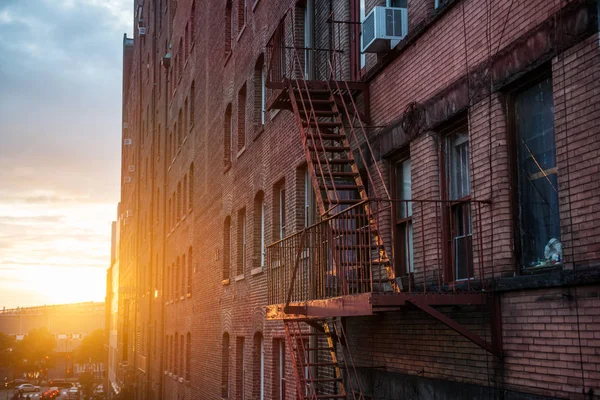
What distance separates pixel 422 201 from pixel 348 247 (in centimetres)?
123

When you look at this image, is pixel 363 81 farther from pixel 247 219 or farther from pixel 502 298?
pixel 247 219

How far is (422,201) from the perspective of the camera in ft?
29.2

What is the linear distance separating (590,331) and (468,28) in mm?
3990

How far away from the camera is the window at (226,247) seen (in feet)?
72.7

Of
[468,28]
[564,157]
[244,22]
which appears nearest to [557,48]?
[564,157]

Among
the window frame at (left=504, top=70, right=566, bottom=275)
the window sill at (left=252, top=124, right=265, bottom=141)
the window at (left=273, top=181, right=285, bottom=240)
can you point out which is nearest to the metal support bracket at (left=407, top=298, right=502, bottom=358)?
the window frame at (left=504, top=70, right=566, bottom=275)

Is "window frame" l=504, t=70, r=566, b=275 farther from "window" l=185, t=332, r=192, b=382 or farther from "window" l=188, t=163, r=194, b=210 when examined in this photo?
"window" l=188, t=163, r=194, b=210

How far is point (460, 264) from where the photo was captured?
9258mm

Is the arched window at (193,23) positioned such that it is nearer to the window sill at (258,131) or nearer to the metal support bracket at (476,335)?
the window sill at (258,131)

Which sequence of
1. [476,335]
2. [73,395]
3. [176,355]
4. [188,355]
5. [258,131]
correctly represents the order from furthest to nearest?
[73,395] < [176,355] < [188,355] < [258,131] < [476,335]

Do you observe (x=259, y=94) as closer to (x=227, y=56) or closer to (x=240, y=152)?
(x=240, y=152)

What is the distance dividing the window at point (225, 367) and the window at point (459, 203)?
531 inches

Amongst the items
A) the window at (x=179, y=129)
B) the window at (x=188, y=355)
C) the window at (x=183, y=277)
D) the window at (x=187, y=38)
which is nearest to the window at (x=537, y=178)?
the window at (x=188, y=355)

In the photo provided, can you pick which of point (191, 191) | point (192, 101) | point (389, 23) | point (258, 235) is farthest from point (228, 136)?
point (389, 23)
